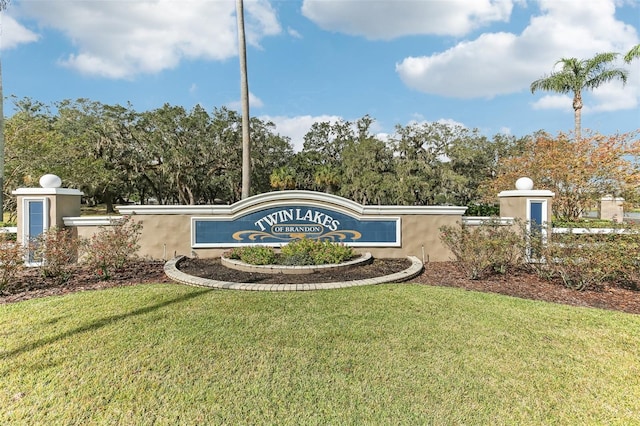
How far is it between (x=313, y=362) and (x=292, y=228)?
15.0ft

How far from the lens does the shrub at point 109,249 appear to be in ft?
18.8

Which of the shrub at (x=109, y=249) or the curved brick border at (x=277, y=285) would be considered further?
the shrub at (x=109, y=249)

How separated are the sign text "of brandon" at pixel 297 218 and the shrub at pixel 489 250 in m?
2.76

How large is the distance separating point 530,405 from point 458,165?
22617mm

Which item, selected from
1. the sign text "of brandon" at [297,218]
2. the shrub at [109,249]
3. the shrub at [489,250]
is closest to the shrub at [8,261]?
the shrub at [109,249]

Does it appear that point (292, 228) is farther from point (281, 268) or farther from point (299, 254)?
point (281, 268)

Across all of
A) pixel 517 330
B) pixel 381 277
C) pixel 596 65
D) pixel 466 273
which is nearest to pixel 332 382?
pixel 517 330

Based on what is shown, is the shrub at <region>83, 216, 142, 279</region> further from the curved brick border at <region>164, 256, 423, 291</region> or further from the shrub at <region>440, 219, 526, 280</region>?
the shrub at <region>440, 219, 526, 280</region>

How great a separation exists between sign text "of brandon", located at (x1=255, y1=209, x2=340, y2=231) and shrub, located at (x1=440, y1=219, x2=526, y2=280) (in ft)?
9.05

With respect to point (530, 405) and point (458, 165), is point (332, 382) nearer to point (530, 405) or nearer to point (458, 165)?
point (530, 405)

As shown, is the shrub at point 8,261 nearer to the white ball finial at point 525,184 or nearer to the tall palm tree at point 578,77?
the white ball finial at point 525,184

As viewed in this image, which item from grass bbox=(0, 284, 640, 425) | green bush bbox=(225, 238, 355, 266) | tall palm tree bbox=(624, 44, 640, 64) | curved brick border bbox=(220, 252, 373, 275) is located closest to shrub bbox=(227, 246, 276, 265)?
green bush bbox=(225, 238, 355, 266)

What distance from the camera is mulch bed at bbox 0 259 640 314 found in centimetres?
498

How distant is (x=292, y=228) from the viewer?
24.1 ft
